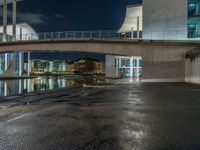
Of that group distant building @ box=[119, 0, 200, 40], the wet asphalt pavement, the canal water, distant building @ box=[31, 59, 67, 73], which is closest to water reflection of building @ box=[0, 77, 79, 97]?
the canal water

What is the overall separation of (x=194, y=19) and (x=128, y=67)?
3492cm

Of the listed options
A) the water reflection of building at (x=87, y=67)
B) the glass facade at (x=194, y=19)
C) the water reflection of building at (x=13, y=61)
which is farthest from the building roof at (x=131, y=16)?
the water reflection of building at (x=87, y=67)

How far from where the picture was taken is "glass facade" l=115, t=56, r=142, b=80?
6149 cm

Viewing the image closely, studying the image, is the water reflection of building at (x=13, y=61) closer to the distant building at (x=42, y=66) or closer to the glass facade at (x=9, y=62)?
the glass facade at (x=9, y=62)

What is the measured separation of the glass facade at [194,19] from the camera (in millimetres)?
36281

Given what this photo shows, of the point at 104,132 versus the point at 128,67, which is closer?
the point at 104,132

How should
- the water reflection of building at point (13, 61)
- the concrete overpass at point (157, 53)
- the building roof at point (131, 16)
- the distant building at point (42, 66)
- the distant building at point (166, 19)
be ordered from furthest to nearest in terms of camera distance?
the distant building at point (42, 66)
the water reflection of building at point (13, 61)
the building roof at point (131, 16)
the distant building at point (166, 19)
the concrete overpass at point (157, 53)

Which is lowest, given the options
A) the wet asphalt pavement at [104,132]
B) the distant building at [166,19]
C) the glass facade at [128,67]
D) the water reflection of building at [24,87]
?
the water reflection of building at [24,87]

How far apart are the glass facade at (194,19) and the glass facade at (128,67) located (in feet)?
66.7

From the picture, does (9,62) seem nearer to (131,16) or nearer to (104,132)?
(131,16)

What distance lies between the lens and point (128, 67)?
70.2 m

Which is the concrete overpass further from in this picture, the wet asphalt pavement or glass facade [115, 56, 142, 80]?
glass facade [115, 56, 142, 80]

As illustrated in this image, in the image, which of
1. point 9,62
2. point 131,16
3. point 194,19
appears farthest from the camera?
point 9,62

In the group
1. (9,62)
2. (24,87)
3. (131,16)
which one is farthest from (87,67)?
(24,87)
